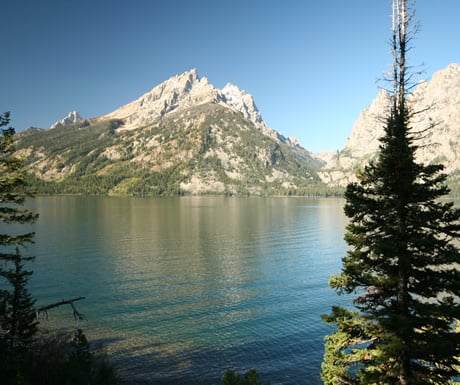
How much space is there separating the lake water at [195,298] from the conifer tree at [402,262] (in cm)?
1709

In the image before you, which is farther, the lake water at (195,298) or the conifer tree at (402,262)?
the lake water at (195,298)

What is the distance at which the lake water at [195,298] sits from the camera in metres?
35.3

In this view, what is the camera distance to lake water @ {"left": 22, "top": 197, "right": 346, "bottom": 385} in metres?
35.3

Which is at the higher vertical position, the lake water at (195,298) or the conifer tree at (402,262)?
the conifer tree at (402,262)

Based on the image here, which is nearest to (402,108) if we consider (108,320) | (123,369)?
(123,369)

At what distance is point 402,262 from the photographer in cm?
1617

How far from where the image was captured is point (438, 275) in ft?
53.7

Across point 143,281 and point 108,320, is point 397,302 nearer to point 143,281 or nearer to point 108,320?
point 108,320

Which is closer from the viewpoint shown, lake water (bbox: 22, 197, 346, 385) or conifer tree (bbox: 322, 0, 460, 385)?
conifer tree (bbox: 322, 0, 460, 385)

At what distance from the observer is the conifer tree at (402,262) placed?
51.8 feet

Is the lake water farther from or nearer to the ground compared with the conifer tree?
nearer to the ground

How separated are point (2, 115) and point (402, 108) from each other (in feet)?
88.5

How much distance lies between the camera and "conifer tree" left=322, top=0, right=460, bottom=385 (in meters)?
15.8

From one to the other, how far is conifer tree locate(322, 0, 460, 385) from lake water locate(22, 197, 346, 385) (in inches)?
673
